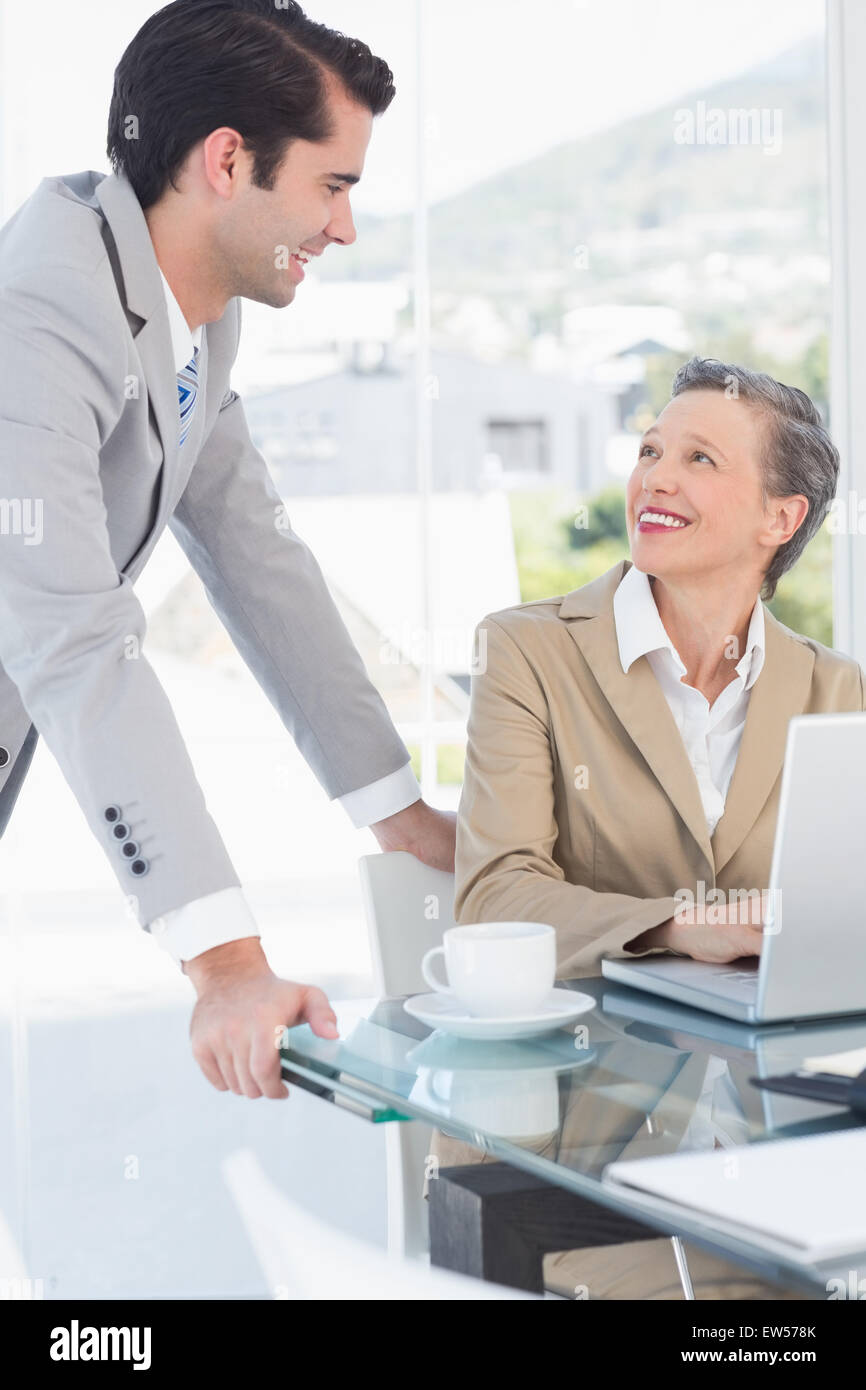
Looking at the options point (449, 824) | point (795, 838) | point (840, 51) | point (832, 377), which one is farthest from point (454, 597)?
point (795, 838)

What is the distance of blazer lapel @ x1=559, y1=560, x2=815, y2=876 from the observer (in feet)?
5.84

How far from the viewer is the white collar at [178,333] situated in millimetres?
1706

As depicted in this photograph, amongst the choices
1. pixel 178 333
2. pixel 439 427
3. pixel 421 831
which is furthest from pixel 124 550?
pixel 439 427

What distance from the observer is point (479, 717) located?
1.87m

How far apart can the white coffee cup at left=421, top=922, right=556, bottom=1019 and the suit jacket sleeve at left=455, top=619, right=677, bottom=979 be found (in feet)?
0.90

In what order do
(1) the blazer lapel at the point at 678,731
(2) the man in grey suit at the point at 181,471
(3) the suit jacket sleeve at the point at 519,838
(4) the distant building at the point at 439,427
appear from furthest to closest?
(4) the distant building at the point at 439,427 < (1) the blazer lapel at the point at 678,731 < (3) the suit jacket sleeve at the point at 519,838 < (2) the man in grey suit at the point at 181,471

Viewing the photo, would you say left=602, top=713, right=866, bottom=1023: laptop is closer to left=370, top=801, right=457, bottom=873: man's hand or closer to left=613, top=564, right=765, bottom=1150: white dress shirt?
left=613, top=564, right=765, bottom=1150: white dress shirt

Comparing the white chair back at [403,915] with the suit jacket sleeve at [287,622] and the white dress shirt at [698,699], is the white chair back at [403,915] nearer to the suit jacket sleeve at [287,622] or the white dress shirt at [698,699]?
the suit jacket sleeve at [287,622]

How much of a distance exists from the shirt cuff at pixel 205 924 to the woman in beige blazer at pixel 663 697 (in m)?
0.41

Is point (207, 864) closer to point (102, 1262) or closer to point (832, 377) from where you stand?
point (102, 1262)

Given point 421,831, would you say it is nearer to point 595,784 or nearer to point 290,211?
point 595,784

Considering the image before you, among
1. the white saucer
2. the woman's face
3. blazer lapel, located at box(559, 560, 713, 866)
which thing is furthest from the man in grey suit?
the woman's face

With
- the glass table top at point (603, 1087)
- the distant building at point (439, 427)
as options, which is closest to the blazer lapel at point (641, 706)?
the glass table top at point (603, 1087)
